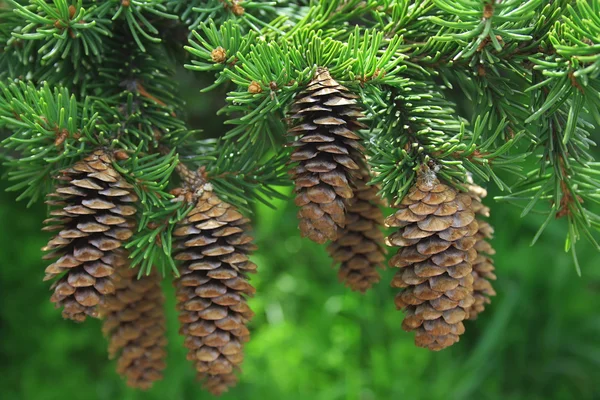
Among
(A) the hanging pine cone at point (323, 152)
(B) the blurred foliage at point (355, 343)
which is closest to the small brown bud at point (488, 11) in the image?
(A) the hanging pine cone at point (323, 152)

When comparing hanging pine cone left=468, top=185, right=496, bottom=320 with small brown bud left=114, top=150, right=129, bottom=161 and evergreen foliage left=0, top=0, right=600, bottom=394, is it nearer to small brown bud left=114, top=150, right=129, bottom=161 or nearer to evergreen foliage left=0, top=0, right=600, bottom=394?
evergreen foliage left=0, top=0, right=600, bottom=394

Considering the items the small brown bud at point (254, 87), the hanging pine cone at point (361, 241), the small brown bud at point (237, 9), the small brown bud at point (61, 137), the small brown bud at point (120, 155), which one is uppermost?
the small brown bud at point (237, 9)

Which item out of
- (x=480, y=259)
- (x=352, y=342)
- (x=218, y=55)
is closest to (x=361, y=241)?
(x=480, y=259)

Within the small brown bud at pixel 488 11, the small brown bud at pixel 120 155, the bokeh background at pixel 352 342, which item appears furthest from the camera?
the bokeh background at pixel 352 342

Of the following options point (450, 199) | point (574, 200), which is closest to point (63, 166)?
point (450, 199)

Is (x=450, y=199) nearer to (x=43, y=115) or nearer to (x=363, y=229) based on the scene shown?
(x=363, y=229)

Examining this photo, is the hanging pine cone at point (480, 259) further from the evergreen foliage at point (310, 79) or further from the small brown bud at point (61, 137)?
the small brown bud at point (61, 137)

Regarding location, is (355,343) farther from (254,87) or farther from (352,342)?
(254,87)
